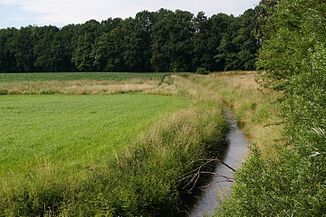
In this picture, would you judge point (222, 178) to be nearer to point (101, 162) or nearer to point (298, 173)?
point (101, 162)

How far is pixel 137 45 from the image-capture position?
97188 millimetres

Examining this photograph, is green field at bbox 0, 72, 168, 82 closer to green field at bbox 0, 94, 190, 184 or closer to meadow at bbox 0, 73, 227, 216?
green field at bbox 0, 94, 190, 184

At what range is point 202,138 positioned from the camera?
1571cm

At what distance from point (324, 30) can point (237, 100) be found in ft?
71.8

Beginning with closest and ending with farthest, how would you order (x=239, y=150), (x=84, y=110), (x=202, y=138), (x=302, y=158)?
(x=302, y=158) → (x=202, y=138) → (x=239, y=150) → (x=84, y=110)

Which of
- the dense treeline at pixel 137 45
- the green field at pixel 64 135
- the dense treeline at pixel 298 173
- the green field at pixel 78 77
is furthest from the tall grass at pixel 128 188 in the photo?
the dense treeline at pixel 137 45

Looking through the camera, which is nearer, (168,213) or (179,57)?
→ (168,213)

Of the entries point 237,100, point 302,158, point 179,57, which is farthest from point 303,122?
point 179,57

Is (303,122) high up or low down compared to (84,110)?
up

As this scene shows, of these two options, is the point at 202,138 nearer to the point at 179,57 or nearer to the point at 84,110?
the point at 84,110

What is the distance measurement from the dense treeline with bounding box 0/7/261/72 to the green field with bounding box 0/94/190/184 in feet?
178

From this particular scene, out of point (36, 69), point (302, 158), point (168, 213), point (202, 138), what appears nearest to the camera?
point (302, 158)

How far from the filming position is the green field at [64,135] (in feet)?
42.7

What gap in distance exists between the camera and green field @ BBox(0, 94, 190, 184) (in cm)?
1300
